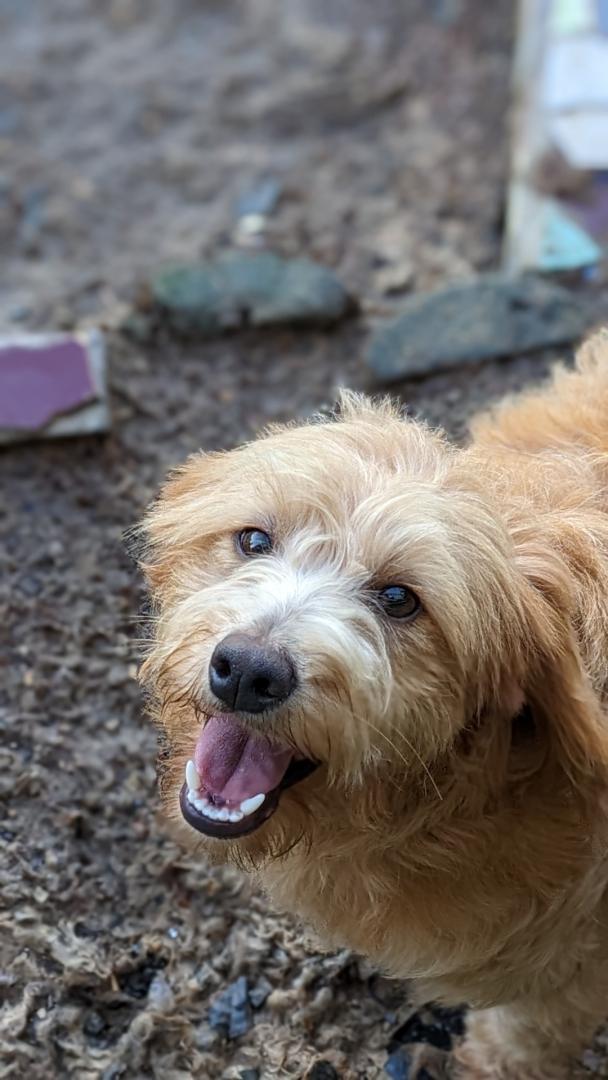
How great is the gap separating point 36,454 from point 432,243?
227 centimetres

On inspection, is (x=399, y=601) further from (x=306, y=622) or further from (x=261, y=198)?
(x=261, y=198)

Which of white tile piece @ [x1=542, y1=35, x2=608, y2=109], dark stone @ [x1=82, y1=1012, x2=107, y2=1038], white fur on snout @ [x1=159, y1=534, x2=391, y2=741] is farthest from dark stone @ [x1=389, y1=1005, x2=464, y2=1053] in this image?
white tile piece @ [x1=542, y1=35, x2=608, y2=109]

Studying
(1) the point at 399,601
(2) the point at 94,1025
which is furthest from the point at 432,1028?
(1) the point at 399,601

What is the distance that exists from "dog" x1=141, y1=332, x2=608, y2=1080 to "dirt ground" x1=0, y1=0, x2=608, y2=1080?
0.67 m

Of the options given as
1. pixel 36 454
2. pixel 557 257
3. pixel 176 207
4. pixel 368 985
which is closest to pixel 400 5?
Answer: pixel 176 207

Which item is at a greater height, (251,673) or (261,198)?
(251,673)

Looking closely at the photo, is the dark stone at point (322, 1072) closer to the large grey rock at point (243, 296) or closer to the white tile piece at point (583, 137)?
the large grey rock at point (243, 296)

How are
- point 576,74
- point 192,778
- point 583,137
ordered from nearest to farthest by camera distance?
1. point 192,778
2. point 583,137
3. point 576,74

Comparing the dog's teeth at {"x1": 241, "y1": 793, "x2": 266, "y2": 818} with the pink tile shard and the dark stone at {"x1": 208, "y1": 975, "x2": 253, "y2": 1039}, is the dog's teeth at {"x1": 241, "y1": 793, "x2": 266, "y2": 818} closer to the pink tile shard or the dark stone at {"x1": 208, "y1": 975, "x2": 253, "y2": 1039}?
the dark stone at {"x1": 208, "y1": 975, "x2": 253, "y2": 1039}

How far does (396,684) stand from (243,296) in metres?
3.02

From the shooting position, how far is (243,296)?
189 inches

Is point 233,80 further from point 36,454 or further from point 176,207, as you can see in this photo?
point 36,454

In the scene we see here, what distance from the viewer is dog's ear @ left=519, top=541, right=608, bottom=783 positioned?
2080 millimetres

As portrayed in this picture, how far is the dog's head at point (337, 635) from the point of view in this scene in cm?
199
